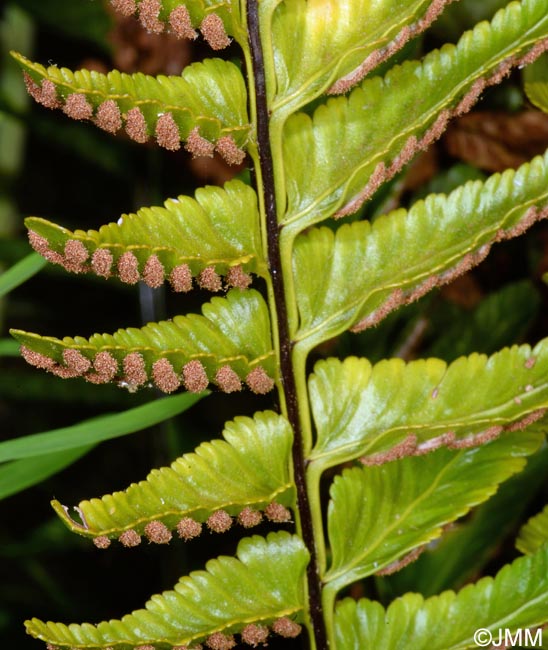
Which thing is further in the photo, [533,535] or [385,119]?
[533,535]

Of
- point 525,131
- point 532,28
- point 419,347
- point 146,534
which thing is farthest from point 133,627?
point 525,131

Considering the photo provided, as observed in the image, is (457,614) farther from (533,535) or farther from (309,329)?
(309,329)

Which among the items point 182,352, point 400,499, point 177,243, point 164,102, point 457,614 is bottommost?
point 457,614

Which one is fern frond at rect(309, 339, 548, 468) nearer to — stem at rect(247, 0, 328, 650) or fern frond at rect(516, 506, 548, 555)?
stem at rect(247, 0, 328, 650)

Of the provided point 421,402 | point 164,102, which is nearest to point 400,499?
point 421,402

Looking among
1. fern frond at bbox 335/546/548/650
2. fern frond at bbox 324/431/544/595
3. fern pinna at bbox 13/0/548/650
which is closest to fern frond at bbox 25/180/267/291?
fern pinna at bbox 13/0/548/650

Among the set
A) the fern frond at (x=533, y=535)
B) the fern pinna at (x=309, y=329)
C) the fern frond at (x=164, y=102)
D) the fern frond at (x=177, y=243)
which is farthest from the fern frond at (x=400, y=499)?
the fern frond at (x=164, y=102)
